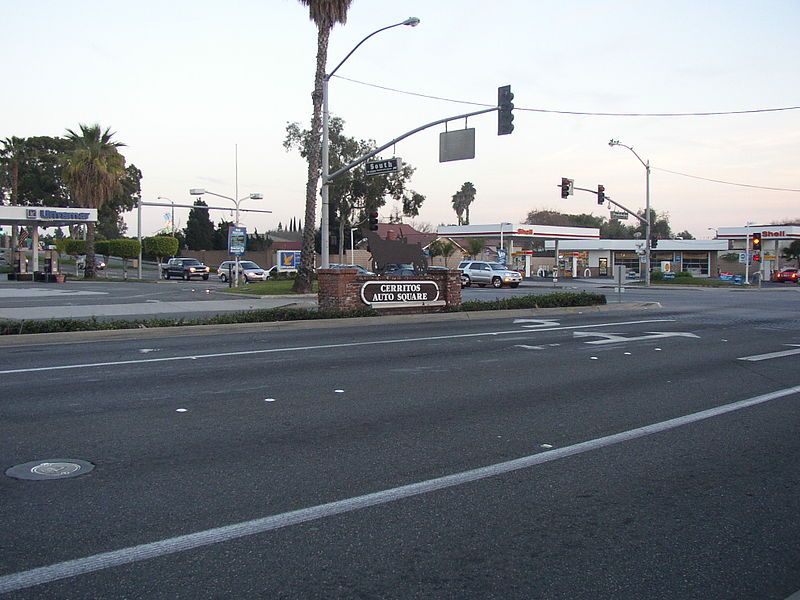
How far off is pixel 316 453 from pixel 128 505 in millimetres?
1898

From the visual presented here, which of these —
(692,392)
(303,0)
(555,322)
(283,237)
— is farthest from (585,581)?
(283,237)

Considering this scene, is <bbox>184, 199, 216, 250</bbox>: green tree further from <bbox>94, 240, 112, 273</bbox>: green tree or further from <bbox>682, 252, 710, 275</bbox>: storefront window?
<bbox>682, 252, 710, 275</bbox>: storefront window

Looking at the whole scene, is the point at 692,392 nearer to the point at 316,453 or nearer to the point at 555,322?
the point at 316,453

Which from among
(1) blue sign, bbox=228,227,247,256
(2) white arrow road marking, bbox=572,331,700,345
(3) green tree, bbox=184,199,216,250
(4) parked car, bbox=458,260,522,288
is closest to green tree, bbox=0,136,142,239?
(3) green tree, bbox=184,199,216,250

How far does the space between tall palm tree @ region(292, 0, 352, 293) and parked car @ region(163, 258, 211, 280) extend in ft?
87.0

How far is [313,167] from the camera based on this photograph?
32.3 metres

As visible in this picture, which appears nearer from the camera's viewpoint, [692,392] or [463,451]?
[463,451]

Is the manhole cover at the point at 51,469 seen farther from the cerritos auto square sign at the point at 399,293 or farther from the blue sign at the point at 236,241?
the blue sign at the point at 236,241

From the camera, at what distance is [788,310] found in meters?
27.2

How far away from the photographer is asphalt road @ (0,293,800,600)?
4.36 meters

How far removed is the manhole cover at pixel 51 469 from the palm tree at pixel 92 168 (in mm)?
49844

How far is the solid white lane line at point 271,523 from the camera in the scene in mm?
4289

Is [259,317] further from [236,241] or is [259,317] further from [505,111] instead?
[236,241]

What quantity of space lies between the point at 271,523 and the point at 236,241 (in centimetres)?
3537
